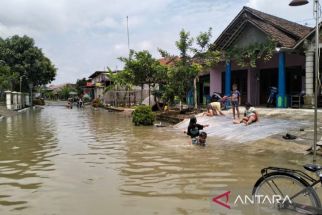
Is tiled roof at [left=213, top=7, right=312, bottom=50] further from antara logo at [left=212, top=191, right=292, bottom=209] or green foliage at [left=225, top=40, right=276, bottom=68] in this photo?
antara logo at [left=212, top=191, right=292, bottom=209]

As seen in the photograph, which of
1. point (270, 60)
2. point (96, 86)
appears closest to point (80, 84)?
point (96, 86)

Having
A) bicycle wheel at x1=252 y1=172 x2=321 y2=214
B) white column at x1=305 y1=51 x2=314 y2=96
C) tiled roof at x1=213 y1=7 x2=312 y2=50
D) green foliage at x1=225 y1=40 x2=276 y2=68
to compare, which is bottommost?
bicycle wheel at x1=252 y1=172 x2=321 y2=214

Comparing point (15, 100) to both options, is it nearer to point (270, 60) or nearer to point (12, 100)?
point (12, 100)

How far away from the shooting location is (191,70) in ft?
75.9

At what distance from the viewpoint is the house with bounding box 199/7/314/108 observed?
1953 centimetres

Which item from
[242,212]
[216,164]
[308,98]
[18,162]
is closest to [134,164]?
[216,164]

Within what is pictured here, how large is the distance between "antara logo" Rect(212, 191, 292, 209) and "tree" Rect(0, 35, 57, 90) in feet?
158

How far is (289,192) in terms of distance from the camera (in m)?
5.46

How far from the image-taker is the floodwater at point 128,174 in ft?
20.8

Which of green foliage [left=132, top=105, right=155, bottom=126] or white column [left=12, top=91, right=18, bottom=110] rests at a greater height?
white column [left=12, top=91, right=18, bottom=110]

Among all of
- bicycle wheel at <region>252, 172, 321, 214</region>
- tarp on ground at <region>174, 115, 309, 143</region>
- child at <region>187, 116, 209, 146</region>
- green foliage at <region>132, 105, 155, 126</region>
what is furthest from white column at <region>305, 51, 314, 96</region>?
bicycle wheel at <region>252, 172, 321, 214</region>

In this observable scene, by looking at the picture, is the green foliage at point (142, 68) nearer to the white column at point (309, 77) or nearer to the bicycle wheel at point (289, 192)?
the white column at point (309, 77)

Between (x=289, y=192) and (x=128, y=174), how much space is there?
408 centimetres

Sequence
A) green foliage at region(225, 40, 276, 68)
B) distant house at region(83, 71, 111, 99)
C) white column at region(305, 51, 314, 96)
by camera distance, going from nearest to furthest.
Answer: white column at region(305, 51, 314, 96) → green foliage at region(225, 40, 276, 68) → distant house at region(83, 71, 111, 99)
